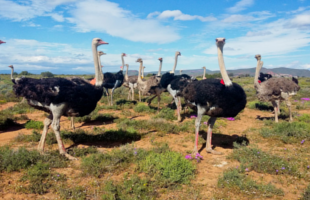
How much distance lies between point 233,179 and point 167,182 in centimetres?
123

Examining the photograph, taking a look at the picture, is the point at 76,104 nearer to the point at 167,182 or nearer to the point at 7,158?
the point at 7,158

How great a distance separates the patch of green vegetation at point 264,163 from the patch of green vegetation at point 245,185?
20.9 inches

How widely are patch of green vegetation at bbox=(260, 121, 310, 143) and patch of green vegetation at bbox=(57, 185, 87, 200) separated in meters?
5.78

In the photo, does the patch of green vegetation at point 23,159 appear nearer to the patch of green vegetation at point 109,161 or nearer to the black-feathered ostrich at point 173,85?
the patch of green vegetation at point 109,161

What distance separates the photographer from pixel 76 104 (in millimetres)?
4953

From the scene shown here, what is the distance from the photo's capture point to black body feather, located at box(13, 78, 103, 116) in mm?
4781

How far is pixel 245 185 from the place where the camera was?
383 centimetres

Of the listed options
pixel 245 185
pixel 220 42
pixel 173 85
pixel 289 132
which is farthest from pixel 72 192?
pixel 173 85

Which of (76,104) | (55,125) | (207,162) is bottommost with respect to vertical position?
(207,162)

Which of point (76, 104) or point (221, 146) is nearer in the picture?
point (76, 104)

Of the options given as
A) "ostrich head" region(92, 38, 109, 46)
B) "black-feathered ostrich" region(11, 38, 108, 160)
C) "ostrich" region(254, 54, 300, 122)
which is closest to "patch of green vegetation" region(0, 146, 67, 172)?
"black-feathered ostrich" region(11, 38, 108, 160)

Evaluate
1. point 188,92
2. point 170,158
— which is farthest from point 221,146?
point 170,158

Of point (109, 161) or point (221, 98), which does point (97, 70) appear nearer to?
point (109, 161)

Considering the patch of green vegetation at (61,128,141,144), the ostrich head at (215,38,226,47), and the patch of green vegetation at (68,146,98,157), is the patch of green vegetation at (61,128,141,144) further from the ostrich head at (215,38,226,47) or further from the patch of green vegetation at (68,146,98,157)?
the ostrich head at (215,38,226,47)
